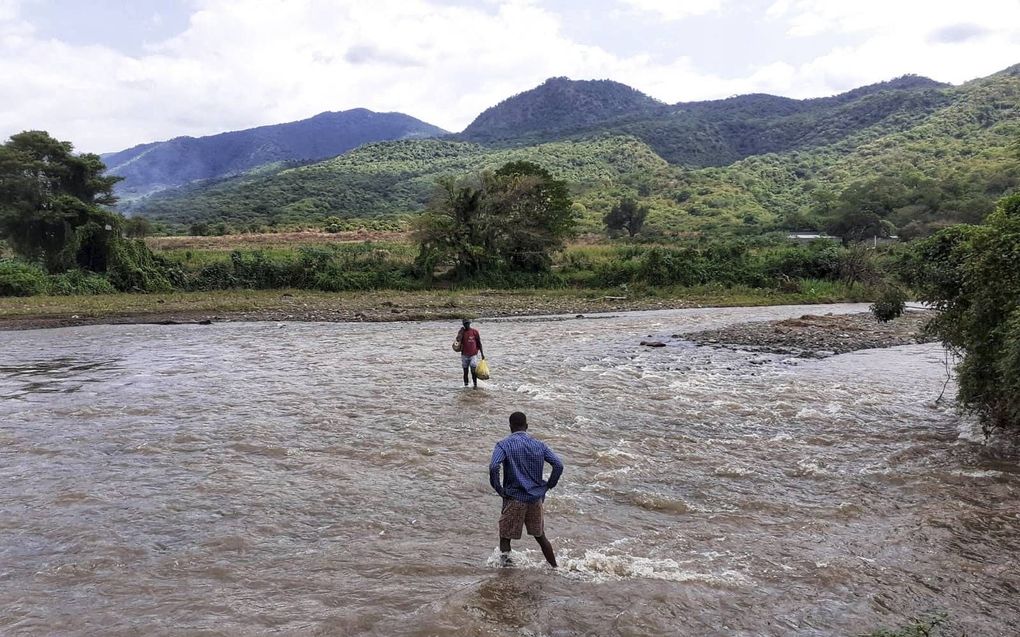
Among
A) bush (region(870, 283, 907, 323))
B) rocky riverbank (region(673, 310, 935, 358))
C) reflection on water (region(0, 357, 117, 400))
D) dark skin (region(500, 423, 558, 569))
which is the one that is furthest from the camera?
rocky riverbank (region(673, 310, 935, 358))

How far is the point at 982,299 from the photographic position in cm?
1100

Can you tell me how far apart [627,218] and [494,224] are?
34029mm

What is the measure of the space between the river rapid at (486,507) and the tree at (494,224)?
84.8 ft

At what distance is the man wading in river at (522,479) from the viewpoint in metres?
6.80

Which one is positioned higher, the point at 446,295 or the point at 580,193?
the point at 580,193

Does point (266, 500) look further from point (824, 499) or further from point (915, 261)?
point (915, 261)

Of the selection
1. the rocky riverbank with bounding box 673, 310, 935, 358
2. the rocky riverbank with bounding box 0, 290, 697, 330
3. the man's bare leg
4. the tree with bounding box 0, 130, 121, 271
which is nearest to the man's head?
the man's bare leg

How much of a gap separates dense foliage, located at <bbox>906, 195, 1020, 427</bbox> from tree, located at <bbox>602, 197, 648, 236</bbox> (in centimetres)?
6207

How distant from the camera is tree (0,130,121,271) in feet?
125

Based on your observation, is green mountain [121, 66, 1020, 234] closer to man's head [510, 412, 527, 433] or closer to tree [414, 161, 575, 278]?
tree [414, 161, 575, 278]

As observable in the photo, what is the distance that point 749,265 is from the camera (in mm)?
45594

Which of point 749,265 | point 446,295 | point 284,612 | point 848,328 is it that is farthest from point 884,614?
point 749,265

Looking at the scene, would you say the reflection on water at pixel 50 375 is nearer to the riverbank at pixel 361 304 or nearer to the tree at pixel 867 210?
the riverbank at pixel 361 304

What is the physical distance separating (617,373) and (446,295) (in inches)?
907
